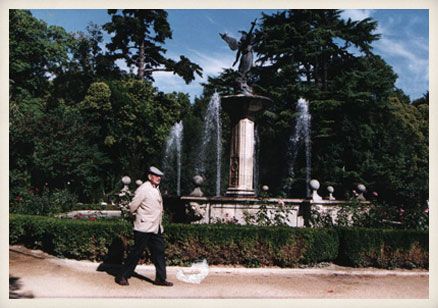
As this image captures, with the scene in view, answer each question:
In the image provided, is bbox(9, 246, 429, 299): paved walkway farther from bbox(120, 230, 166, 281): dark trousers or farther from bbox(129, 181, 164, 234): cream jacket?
bbox(129, 181, 164, 234): cream jacket

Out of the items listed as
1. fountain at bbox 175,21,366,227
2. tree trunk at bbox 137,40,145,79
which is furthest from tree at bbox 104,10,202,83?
fountain at bbox 175,21,366,227

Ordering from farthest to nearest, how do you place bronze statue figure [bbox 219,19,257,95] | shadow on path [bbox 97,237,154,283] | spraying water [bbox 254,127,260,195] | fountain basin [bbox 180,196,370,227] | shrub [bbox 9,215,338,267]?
spraying water [bbox 254,127,260,195], bronze statue figure [bbox 219,19,257,95], fountain basin [bbox 180,196,370,227], shrub [bbox 9,215,338,267], shadow on path [bbox 97,237,154,283]

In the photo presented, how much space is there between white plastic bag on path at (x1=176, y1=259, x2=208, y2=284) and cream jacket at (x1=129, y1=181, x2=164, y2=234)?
45.9 inches

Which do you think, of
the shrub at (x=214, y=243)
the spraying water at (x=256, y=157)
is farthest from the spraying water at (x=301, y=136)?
the shrub at (x=214, y=243)

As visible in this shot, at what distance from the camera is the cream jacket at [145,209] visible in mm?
7480

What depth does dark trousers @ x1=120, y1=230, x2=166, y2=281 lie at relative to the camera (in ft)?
24.7

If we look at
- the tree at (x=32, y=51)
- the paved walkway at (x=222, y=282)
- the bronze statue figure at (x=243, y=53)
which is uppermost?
the tree at (x=32, y=51)

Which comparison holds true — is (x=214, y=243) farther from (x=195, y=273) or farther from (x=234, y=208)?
Result: (x=234, y=208)

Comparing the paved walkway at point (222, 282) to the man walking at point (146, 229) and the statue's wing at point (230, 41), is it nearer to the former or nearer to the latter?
the man walking at point (146, 229)

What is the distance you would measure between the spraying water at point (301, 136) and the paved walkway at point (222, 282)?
18704 mm

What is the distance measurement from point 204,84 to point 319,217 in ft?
69.4

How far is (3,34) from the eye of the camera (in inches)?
344

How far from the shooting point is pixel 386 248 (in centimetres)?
959

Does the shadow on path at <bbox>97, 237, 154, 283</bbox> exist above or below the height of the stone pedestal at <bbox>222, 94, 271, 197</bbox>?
below
